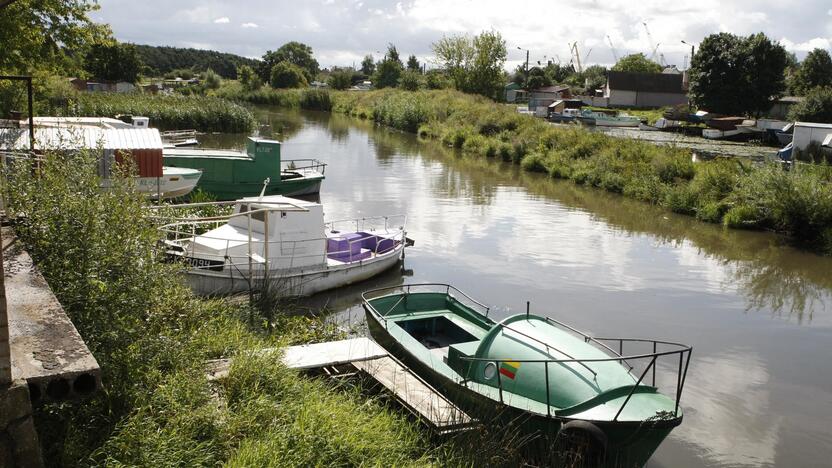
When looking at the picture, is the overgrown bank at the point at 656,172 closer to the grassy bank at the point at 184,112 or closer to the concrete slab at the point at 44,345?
the grassy bank at the point at 184,112

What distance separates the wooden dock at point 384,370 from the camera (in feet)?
27.5

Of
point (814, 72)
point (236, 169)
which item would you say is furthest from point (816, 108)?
point (236, 169)

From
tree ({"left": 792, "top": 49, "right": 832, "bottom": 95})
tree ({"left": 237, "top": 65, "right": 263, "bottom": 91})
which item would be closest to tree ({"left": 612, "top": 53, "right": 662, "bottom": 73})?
tree ({"left": 792, "top": 49, "right": 832, "bottom": 95})

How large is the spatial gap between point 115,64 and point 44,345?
93072 millimetres

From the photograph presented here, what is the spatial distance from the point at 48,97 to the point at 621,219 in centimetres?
3409

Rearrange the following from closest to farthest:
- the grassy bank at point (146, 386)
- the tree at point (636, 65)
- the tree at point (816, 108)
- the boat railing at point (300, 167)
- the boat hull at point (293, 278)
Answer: the grassy bank at point (146, 386), the boat hull at point (293, 278), the boat railing at point (300, 167), the tree at point (816, 108), the tree at point (636, 65)

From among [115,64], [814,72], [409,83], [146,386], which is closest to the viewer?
[146,386]

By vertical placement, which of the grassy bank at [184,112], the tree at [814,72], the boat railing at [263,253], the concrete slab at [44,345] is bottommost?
the boat railing at [263,253]

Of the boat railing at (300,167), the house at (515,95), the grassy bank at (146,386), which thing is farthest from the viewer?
the house at (515,95)

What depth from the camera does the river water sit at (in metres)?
11.1

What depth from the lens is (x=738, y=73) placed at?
6147 centimetres

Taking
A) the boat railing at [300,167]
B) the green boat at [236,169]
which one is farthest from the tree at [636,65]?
the green boat at [236,169]

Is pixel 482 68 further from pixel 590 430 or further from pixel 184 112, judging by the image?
pixel 590 430

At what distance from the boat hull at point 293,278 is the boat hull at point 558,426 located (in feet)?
17.2
